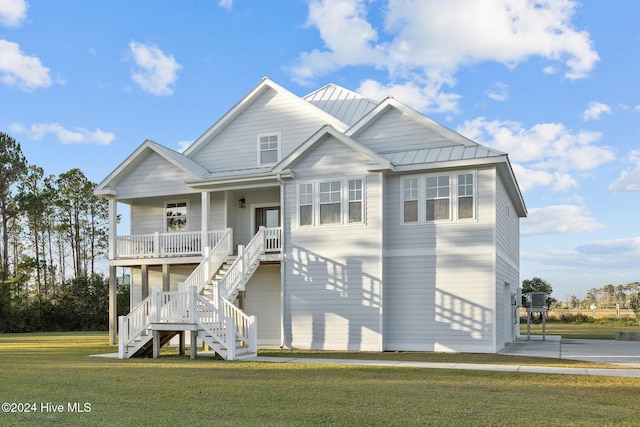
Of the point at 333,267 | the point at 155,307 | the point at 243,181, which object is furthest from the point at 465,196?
the point at 155,307

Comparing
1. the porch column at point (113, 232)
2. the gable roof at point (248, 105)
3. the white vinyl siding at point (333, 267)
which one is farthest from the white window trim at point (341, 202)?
the porch column at point (113, 232)

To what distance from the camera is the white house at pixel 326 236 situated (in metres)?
19.3

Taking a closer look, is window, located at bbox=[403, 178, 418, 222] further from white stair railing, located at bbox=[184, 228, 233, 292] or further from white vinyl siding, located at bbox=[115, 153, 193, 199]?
white vinyl siding, located at bbox=[115, 153, 193, 199]

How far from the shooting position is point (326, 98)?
26.2m

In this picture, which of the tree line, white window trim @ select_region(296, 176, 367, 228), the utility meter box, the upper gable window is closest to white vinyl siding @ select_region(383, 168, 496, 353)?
white window trim @ select_region(296, 176, 367, 228)

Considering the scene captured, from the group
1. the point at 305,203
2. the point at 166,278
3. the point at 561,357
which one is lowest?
the point at 561,357

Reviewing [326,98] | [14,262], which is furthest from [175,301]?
[14,262]

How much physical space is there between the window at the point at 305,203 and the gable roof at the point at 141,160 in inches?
157

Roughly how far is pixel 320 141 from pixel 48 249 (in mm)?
37025

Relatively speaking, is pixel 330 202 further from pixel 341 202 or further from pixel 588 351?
pixel 588 351

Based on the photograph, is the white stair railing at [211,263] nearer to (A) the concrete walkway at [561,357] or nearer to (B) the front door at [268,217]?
(B) the front door at [268,217]

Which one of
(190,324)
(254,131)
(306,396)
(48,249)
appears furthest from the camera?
(48,249)

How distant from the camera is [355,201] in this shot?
67.9ft

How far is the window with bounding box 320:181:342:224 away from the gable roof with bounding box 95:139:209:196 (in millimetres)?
4777
